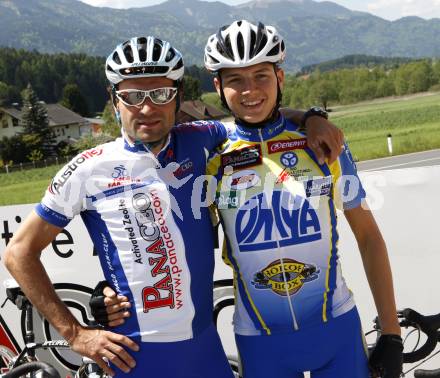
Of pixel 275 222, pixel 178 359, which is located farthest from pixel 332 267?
pixel 178 359

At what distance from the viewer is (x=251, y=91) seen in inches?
93.9

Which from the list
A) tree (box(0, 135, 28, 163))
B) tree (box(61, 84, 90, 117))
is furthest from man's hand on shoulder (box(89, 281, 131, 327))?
tree (box(61, 84, 90, 117))

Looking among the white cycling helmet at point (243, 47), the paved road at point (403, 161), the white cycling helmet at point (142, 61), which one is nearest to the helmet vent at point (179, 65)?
the white cycling helmet at point (142, 61)

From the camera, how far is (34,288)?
7.72 ft

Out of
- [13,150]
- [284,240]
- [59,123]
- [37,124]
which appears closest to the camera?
[284,240]

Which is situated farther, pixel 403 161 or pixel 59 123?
pixel 59 123

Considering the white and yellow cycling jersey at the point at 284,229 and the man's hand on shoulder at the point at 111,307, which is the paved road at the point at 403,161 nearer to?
the white and yellow cycling jersey at the point at 284,229

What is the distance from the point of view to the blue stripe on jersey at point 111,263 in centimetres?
241

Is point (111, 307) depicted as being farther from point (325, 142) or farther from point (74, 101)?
point (74, 101)

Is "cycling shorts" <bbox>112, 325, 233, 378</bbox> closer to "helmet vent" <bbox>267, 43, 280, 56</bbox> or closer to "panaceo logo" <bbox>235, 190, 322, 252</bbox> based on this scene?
"panaceo logo" <bbox>235, 190, 322, 252</bbox>

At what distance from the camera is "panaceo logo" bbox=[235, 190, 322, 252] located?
2.36 m

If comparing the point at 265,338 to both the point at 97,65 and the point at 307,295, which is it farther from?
the point at 97,65

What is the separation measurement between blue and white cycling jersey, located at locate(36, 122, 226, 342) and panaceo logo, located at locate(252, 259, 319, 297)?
0.31m

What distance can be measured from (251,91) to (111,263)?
989mm
